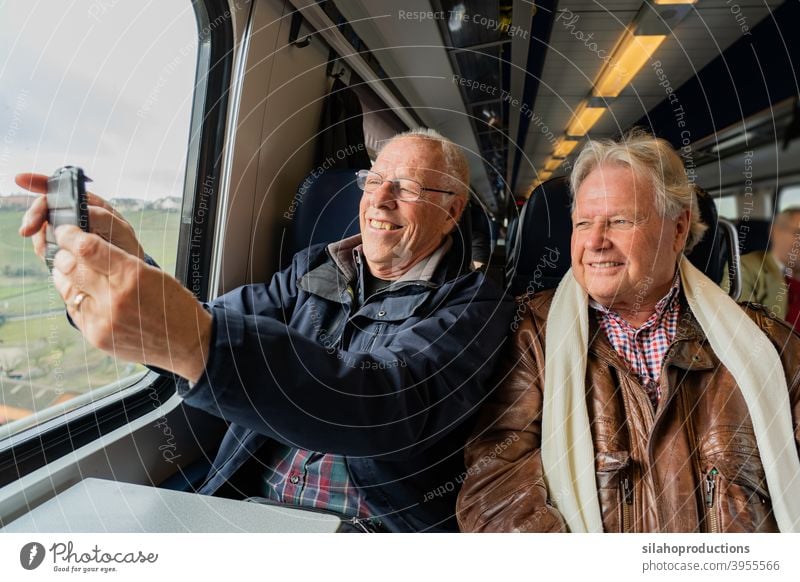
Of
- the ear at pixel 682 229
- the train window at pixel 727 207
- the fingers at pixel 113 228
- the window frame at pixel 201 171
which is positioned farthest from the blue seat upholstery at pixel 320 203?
the train window at pixel 727 207

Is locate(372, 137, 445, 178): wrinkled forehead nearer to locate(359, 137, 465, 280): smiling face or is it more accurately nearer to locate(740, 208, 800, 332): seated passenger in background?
locate(359, 137, 465, 280): smiling face

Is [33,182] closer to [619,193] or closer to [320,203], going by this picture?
[320,203]

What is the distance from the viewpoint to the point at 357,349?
0.96 metres

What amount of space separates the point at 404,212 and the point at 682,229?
538mm

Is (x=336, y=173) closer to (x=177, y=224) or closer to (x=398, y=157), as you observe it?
(x=398, y=157)

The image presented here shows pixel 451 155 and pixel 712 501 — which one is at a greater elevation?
pixel 451 155

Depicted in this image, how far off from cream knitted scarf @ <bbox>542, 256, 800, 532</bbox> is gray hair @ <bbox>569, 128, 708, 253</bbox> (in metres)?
0.12

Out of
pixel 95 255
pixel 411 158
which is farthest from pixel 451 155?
pixel 95 255

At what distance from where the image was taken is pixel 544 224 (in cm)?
116

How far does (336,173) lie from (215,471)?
62cm

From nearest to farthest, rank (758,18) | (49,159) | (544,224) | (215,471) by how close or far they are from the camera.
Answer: (49,159) < (758,18) < (215,471) < (544,224)

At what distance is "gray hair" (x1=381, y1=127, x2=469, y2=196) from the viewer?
1.00 meters

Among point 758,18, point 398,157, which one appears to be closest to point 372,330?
point 398,157

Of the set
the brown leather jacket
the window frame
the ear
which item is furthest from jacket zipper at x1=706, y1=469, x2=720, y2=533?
the window frame
